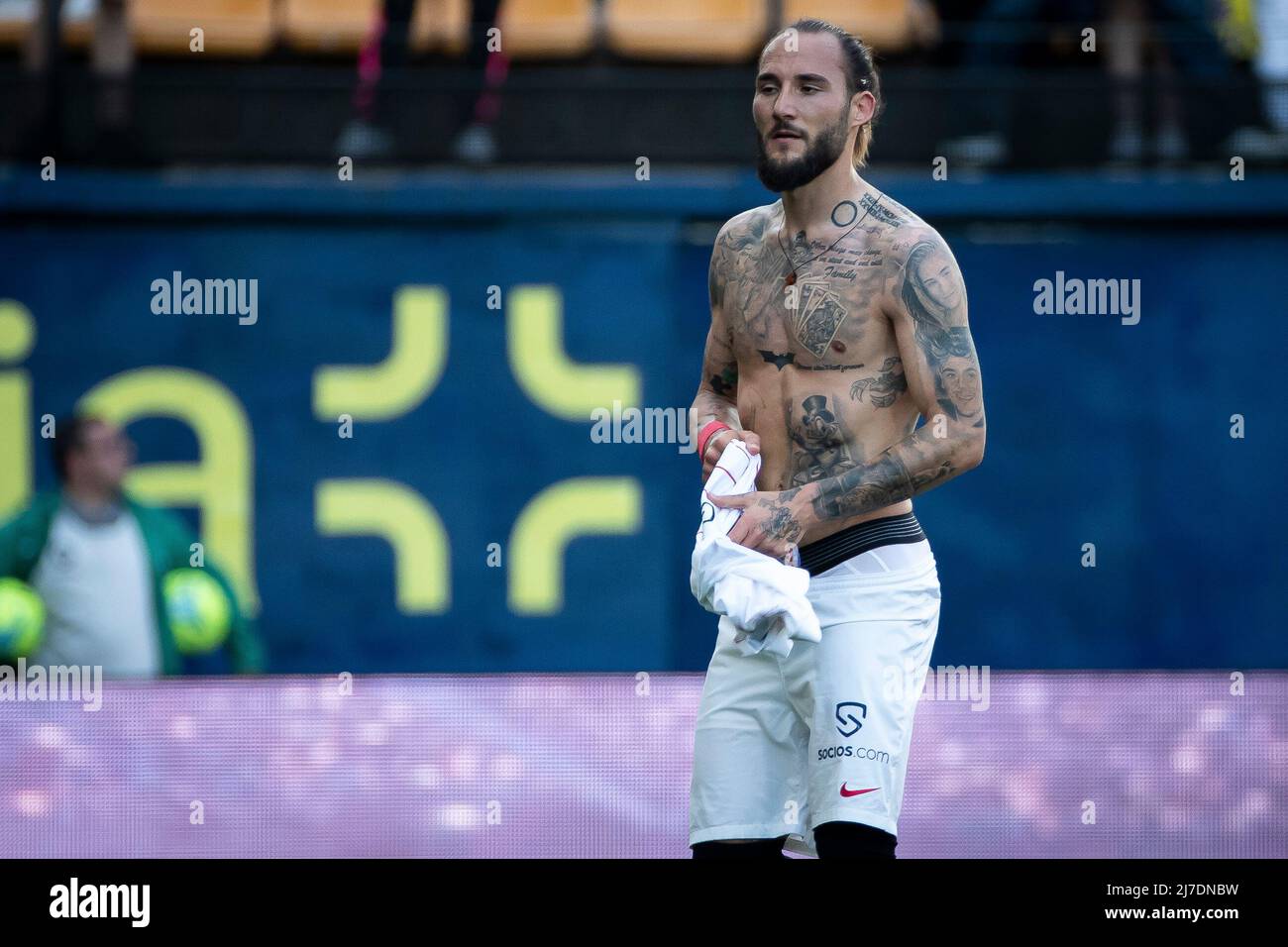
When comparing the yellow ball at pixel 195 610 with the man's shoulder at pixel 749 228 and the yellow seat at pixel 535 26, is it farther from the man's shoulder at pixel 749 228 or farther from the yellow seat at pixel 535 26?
the man's shoulder at pixel 749 228

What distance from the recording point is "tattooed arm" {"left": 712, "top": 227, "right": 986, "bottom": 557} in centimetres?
325

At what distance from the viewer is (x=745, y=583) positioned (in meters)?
3.18

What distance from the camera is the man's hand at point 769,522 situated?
3244mm

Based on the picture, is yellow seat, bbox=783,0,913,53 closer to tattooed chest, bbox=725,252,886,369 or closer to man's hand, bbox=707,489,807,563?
tattooed chest, bbox=725,252,886,369

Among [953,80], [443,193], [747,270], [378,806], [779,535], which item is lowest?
[378,806]

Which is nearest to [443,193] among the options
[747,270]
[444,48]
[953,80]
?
[444,48]

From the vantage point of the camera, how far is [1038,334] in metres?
7.27

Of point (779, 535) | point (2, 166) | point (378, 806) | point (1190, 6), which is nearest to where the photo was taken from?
point (779, 535)

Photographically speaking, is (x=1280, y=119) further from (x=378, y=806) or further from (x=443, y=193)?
(x=378, y=806)

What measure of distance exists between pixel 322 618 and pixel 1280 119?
14.8 feet

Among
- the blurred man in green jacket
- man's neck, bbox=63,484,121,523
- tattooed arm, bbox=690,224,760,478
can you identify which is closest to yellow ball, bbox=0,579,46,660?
the blurred man in green jacket

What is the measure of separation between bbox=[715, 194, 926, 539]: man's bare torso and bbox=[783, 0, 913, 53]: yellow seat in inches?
188

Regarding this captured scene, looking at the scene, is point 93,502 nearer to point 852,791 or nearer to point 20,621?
point 20,621

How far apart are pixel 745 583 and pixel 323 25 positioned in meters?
5.63
